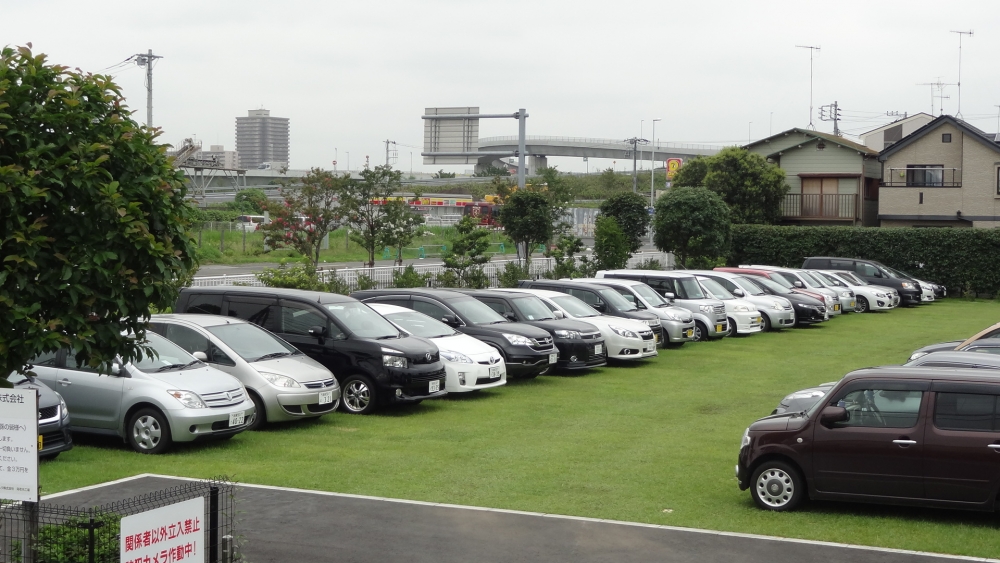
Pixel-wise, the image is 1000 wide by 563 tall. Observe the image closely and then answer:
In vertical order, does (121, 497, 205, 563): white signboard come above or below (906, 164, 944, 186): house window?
below

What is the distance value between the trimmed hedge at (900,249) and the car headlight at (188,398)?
3615 centimetres

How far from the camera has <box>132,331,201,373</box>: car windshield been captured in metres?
12.8

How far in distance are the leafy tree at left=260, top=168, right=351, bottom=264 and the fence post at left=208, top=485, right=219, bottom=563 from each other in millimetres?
26064

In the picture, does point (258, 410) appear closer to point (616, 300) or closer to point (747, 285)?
point (616, 300)

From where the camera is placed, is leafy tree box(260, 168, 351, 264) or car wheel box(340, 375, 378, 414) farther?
leafy tree box(260, 168, 351, 264)

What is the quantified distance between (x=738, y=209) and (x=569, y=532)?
41320 mm

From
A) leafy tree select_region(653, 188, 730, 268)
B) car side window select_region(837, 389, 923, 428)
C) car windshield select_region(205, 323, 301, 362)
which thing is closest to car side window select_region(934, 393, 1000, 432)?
car side window select_region(837, 389, 923, 428)

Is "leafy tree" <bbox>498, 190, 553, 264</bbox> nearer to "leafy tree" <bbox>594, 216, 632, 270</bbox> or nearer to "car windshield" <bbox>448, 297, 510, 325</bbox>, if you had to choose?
"leafy tree" <bbox>594, 216, 632, 270</bbox>

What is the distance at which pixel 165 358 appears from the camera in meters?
13.1

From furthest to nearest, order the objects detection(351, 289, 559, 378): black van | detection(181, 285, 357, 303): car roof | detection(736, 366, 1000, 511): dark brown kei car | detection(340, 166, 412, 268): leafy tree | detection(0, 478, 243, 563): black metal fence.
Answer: detection(340, 166, 412, 268): leafy tree
detection(351, 289, 559, 378): black van
detection(181, 285, 357, 303): car roof
detection(736, 366, 1000, 511): dark brown kei car
detection(0, 478, 243, 563): black metal fence

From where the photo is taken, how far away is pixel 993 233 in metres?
40.3

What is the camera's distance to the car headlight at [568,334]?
1959 centimetres

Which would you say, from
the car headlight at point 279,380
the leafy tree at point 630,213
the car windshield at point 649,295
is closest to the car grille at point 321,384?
the car headlight at point 279,380

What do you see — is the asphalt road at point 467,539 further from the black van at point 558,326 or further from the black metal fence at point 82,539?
the black van at point 558,326
